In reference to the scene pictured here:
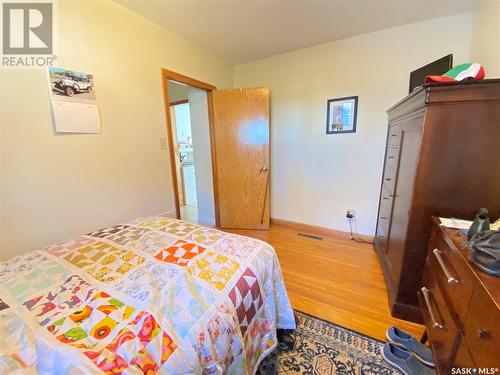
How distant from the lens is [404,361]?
3.72ft

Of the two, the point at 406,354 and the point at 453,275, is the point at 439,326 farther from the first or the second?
the point at 406,354

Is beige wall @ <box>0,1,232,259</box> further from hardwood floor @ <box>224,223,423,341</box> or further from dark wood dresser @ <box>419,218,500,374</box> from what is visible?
dark wood dresser @ <box>419,218,500,374</box>

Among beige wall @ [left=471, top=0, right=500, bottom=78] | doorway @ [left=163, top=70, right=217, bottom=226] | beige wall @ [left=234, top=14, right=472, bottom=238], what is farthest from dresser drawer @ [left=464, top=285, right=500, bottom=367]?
doorway @ [left=163, top=70, right=217, bottom=226]

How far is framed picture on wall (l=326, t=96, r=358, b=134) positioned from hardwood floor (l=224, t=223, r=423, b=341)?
1.33 meters

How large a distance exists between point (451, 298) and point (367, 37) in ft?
8.17

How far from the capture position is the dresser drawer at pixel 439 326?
0.81m

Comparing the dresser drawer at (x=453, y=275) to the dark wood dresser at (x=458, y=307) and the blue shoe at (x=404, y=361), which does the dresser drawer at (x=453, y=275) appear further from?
the blue shoe at (x=404, y=361)

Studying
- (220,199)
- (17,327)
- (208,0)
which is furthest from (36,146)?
(220,199)

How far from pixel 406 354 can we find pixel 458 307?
2.01 feet

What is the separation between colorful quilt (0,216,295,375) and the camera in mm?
601

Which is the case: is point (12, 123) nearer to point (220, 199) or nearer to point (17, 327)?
point (17, 327)

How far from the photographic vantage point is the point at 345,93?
2414mm

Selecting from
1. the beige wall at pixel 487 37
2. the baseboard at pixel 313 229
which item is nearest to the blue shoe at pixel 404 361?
the baseboard at pixel 313 229

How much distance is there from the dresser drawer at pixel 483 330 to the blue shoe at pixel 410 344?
1.98 ft
